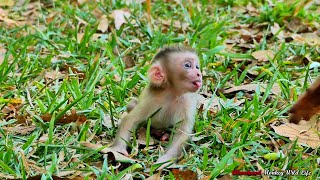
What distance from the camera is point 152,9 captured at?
800 centimetres

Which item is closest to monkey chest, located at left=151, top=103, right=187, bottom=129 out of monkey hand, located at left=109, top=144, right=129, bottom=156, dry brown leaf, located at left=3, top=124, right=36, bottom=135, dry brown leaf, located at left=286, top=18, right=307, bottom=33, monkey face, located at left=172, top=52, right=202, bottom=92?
monkey face, located at left=172, top=52, right=202, bottom=92

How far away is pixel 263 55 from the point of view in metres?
6.57

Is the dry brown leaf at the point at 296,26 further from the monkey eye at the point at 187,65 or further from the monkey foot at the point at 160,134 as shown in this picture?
the monkey foot at the point at 160,134

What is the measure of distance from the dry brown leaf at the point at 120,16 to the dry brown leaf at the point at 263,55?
1.60m

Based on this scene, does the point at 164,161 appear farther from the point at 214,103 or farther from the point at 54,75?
the point at 54,75

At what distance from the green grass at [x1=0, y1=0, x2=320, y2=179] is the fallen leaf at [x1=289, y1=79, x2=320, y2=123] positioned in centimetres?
A: 31

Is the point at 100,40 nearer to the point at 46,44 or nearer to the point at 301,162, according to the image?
the point at 46,44

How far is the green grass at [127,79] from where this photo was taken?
4.52 meters

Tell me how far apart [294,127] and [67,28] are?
3.27 metres

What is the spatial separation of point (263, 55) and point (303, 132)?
179 centimetres

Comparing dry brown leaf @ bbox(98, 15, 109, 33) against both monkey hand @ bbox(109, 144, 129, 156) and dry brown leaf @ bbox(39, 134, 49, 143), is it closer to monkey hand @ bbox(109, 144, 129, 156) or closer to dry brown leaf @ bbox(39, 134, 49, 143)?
dry brown leaf @ bbox(39, 134, 49, 143)

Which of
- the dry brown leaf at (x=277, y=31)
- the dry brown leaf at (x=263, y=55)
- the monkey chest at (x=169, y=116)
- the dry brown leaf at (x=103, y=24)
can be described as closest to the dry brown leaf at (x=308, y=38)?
the dry brown leaf at (x=277, y=31)

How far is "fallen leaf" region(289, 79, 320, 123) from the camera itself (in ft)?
13.8

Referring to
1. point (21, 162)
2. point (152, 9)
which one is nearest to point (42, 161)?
point (21, 162)
